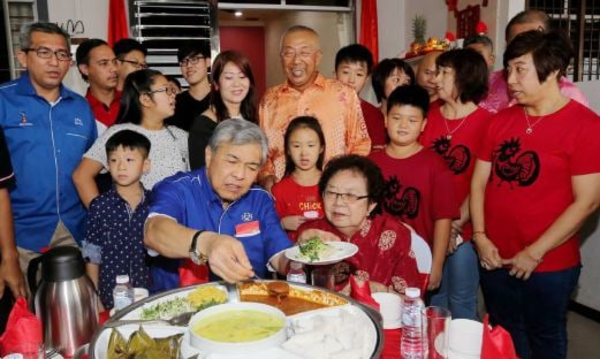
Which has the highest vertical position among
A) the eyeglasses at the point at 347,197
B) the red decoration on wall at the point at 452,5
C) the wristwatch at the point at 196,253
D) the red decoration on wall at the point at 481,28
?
the red decoration on wall at the point at 452,5

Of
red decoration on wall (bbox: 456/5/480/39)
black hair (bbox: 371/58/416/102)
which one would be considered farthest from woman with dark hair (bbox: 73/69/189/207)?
red decoration on wall (bbox: 456/5/480/39)

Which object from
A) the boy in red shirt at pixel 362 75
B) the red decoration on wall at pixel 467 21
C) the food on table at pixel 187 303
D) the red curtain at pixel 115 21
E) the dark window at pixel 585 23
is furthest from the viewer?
the red curtain at pixel 115 21

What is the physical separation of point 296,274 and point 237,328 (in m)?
0.47

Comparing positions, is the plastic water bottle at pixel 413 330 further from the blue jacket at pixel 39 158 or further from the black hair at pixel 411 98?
Result: the blue jacket at pixel 39 158

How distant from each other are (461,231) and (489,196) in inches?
12.7

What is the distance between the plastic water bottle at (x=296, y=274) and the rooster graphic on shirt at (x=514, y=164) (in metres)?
1.08

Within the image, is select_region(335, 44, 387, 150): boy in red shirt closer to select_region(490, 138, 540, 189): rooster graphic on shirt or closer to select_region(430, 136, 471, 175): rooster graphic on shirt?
select_region(430, 136, 471, 175): rooster graphic on shirt

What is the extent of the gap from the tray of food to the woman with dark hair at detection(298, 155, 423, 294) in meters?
0.61

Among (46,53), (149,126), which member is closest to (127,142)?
(149,126)

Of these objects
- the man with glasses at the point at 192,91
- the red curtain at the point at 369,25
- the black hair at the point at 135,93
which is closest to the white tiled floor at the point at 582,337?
the man with glasses at the point at 192,91

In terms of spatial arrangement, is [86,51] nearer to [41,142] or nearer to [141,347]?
[41,142]

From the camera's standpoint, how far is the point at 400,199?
7.56 feet

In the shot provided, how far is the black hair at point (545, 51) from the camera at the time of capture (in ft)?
6.50

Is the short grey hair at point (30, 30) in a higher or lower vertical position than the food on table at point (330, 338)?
higher
